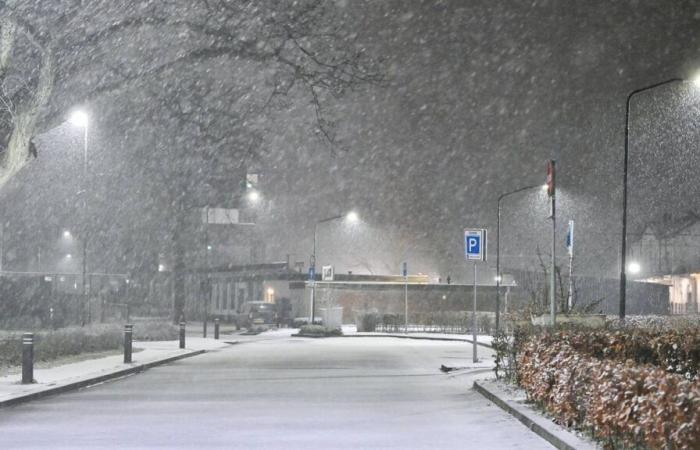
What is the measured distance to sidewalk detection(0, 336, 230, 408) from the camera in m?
17.9

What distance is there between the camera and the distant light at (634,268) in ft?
286

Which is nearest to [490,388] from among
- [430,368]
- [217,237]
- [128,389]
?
[128,389]

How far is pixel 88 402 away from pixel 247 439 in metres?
5.97

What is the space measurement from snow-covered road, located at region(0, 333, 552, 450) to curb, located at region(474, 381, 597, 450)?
0.13 metres

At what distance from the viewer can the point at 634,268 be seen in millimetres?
87625

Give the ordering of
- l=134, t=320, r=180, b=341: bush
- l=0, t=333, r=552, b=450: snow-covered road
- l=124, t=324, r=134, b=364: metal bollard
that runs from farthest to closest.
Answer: l=134, t=320, r=180, b=341: bush
l=124, t=324, r=134, b=364: metal bollard
l=0, t=333, r=552, b=450: snow-covered road

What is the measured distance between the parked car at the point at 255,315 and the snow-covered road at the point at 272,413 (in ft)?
121

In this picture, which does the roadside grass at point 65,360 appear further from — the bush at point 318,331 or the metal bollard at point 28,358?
the bush at point 318,331

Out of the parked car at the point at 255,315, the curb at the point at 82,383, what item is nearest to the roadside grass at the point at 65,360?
the curb at the point at 82,383

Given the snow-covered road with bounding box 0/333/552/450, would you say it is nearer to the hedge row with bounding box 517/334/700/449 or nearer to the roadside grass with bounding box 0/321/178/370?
the hedge row with bounding box 517/334/700/449

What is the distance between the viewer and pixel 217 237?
3698 inches

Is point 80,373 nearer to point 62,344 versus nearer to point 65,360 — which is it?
point 65,360

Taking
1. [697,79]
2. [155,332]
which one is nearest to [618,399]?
[697,79]

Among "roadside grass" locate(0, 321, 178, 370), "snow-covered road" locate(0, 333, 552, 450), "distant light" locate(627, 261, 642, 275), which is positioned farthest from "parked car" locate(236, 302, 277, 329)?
"snow-covered road" locate(0, 333, 552, 450)
